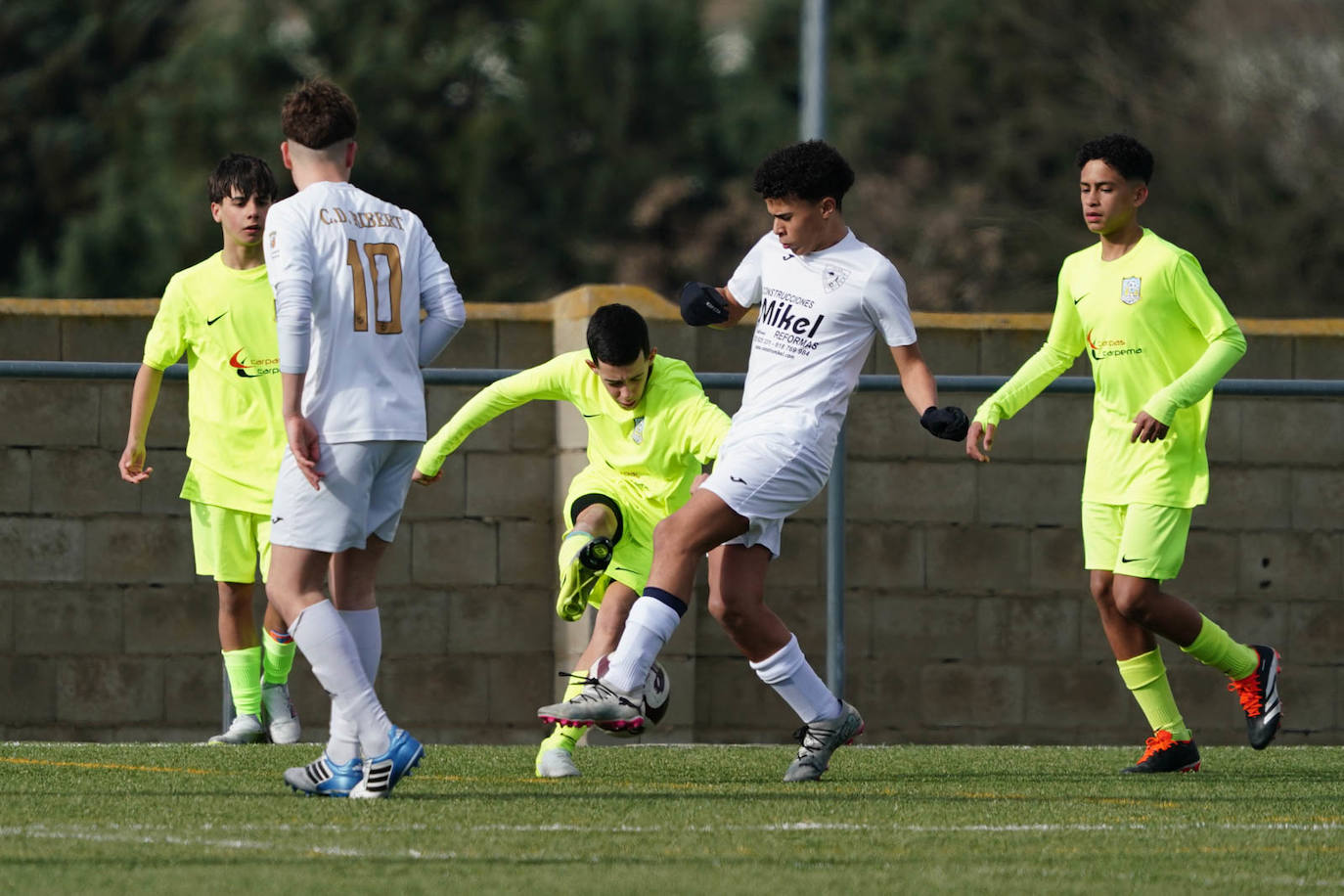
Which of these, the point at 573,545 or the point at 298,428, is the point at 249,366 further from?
the point at 298,428

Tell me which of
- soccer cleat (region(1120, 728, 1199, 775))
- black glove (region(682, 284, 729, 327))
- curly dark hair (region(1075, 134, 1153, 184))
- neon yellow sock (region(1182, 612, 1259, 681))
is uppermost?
curly dark hair (region(1075, 134, 1153, 184))

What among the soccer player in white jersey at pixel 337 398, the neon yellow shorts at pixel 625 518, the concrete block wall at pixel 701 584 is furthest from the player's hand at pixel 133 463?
the soccer player in white jersey at pixel 337 398

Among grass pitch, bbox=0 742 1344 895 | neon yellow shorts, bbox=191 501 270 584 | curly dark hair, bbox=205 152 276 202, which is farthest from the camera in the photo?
neon yellow shorts, bbox=191 501 270 584

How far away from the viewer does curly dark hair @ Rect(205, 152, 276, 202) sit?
8.00 metres

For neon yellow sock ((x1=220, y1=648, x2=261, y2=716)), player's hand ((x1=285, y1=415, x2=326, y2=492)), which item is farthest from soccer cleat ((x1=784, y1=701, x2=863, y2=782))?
neon yellow sock ((x1=220, y1=648, x2=261, y2=716))

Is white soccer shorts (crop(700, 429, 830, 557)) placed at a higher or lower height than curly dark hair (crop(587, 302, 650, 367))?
lower

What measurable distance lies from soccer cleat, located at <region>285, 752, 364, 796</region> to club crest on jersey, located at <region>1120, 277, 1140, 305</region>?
2855 millimetres

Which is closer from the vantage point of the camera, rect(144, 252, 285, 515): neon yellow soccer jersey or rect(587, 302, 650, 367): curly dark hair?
rect(587, 302, 650, 367): curly dark hair

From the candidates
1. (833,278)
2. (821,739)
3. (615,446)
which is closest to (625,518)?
(615,446)

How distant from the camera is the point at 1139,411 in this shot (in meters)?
7.48

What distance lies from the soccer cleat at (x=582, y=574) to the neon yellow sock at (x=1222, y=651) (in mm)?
1878

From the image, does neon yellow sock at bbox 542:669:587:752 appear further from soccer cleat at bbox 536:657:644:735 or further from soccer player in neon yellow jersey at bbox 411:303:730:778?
soccer cleat at bbox 536:657:644:735

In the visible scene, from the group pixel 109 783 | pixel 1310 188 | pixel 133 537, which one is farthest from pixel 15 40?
pixel 109 783

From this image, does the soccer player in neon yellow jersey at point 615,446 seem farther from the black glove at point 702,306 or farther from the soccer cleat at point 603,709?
the soccer cleat at point 603,709
